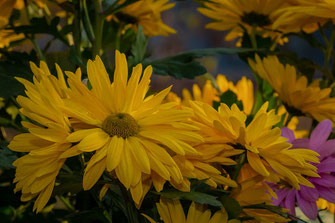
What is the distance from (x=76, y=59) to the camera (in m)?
0.35

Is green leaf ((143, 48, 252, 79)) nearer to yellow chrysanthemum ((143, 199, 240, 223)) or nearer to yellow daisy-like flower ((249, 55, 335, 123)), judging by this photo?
yellow daisy-like flower ((249, 55, 335, 123))

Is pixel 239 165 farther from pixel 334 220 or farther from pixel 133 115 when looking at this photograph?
pixel 334 220

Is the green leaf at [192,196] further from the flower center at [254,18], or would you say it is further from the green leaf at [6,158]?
the flower center at [254,18]

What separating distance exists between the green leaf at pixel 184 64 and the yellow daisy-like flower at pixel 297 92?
3cm

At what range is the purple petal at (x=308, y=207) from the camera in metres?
0.33

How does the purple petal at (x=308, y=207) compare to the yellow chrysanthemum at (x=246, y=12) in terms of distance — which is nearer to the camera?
the purple petal at (x=308, y=207)

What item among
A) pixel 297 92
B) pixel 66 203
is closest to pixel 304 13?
pixel 297 92

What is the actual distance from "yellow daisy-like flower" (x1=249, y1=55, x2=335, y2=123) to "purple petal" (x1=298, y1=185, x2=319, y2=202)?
0.31ft

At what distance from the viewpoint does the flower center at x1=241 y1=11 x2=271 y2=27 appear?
47 centimetres

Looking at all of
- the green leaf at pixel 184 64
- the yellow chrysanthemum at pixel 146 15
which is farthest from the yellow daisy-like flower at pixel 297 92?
the yellow chrysanthemum at pixel 146 15

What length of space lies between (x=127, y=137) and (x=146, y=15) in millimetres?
285

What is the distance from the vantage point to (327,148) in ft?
1.15

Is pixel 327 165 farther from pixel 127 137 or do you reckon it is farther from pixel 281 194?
pixel 127 137

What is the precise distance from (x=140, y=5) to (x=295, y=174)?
0.94ft
